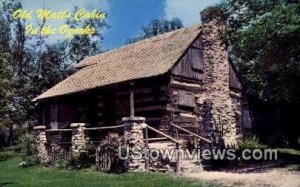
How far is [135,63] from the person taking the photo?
81.7ft

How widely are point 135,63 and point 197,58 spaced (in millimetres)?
3777

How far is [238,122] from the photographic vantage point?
1043 inches

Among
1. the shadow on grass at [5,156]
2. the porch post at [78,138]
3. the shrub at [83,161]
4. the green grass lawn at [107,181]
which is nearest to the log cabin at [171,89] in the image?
the porch post at [78,138]

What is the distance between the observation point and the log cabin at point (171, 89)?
70.3 ft

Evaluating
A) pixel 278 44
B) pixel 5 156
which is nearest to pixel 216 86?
pixel 278 44

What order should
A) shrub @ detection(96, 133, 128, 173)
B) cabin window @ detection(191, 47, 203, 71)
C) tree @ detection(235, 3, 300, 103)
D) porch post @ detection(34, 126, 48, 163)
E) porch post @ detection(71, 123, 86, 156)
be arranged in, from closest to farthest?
tree @ detection(235, 3, 300, 103) → shrub @ detection(96, 133, 128, 173) → porch post @ detection(71, 123, 86, 156) → cabin window @ detection(191, 47, 203, 71) → porch post @ detection(34, 126, 48, 163)

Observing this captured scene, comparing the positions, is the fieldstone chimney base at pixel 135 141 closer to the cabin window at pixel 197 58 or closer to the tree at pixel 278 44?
the tree at pixel 278 44

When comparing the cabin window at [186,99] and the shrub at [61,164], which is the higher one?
the cabin window at [186,99]

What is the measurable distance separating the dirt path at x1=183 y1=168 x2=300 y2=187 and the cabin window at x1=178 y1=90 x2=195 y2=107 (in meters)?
5.82

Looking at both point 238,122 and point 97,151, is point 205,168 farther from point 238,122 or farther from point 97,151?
point 238,122

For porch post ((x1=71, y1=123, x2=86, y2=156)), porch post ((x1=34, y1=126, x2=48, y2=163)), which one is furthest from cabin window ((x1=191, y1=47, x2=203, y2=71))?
porch post ((x1=34, y1=126, x2=48, y2=163))

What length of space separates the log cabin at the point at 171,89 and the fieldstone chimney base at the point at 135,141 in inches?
141

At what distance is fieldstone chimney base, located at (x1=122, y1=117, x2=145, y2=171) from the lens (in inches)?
675

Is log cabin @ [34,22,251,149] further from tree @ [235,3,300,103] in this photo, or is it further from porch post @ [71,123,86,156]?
porch post @ [71,123,86,156]
